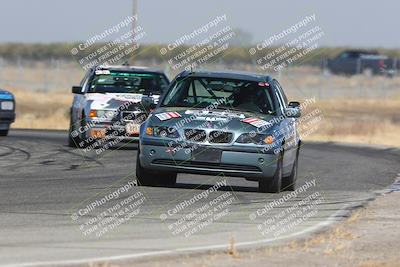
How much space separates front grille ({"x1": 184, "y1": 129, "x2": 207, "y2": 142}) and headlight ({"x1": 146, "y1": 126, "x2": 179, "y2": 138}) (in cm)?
13

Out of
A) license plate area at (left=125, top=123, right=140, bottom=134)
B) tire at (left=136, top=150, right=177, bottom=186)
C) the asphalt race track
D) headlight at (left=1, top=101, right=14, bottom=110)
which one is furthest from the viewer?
headlight at (left=1, top=101, right=14, bottom=110)

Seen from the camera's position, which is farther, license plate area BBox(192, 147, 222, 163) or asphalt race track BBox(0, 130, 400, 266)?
license plate area BBox(192, 147, 222, 163)

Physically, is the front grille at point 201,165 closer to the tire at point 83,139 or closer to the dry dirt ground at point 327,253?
the dry dirt ground at point 327,253

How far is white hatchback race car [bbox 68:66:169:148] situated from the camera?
65.6 ft

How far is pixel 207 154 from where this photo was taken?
512 inches

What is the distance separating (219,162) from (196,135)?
430mm

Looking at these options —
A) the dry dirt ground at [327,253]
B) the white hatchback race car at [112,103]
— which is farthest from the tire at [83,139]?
the dry dirt ground at [327,253]

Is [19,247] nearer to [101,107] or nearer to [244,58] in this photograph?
[101,107]

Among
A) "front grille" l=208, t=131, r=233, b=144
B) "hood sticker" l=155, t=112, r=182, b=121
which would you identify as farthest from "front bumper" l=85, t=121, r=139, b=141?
"front grille" l=208, t=131, r=233, b=144

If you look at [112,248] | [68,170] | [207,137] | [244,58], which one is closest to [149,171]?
[207,137]

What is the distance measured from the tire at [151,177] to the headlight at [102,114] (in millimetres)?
6207

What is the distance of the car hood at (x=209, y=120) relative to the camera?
13.1 metres

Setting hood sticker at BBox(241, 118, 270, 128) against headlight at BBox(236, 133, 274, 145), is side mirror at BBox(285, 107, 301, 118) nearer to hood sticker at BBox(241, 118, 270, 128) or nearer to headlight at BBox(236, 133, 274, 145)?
hood sticker at BBox(241, 118, 270, 128)

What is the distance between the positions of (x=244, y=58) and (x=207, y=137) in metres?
91.2
